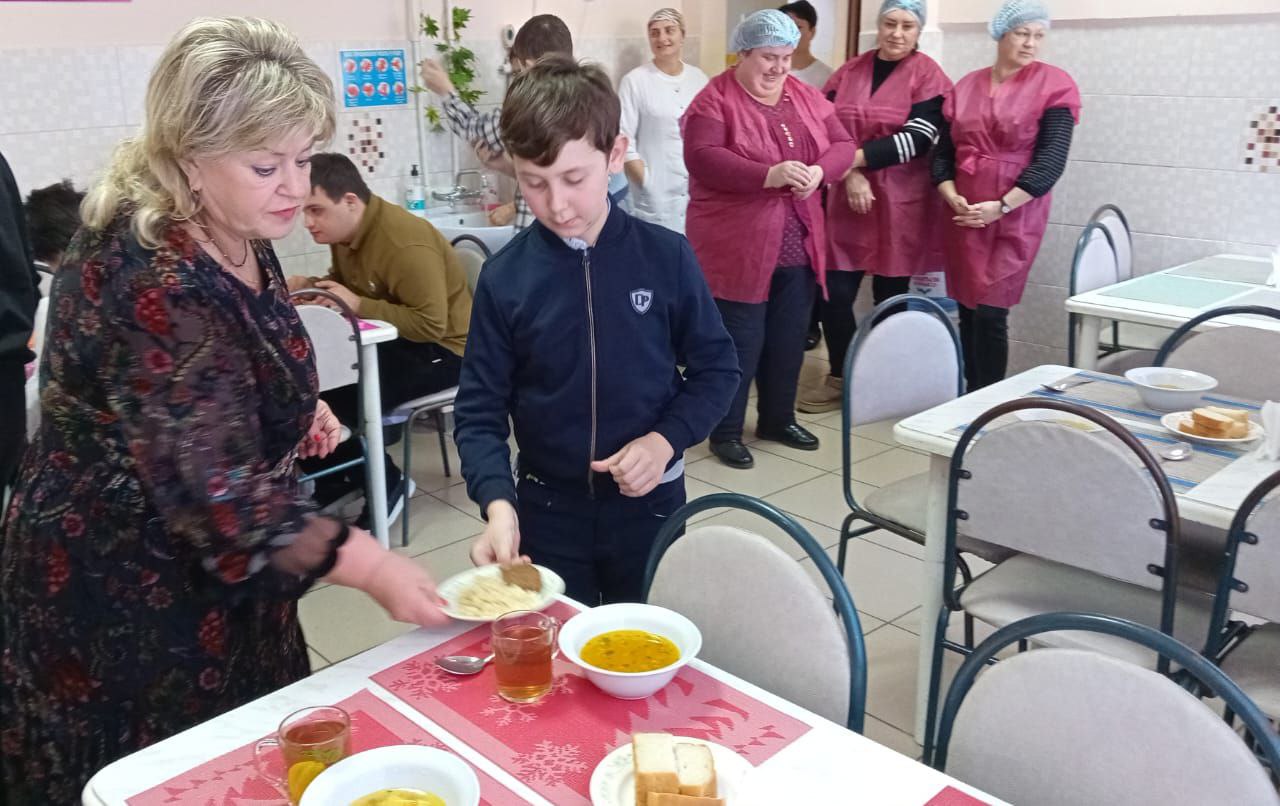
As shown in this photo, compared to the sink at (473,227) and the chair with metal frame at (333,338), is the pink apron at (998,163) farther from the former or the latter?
the chair with metal frame at (333,338)

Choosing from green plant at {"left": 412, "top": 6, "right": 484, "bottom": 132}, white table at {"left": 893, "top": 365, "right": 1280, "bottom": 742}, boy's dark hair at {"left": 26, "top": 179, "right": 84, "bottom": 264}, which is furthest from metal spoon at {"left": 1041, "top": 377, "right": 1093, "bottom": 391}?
green plant at {"left": 412, "top": 6, "right": 484, "bottom": 132}

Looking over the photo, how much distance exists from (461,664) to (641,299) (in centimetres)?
67

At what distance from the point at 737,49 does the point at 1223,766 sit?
3.02 m

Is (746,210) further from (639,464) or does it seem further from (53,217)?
(639,464)

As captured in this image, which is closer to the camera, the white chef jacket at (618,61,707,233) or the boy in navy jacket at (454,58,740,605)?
the boy in navy jacket at (454,58,740,605)

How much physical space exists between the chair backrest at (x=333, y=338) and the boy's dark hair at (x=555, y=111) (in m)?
1.37

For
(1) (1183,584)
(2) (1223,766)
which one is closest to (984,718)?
(2) (1223,766)

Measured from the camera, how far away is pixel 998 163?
3.86 metres

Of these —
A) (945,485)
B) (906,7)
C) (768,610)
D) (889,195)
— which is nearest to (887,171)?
(889,195)

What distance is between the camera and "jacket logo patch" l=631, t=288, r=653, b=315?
5.65ft

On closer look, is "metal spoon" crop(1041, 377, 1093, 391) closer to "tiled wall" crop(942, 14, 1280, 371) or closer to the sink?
"tiled wall" crop(942, 14, 1280, 371)

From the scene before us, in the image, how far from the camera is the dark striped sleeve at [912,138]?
4.07m

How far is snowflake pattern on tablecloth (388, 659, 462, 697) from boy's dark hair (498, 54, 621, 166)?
29.1 inches

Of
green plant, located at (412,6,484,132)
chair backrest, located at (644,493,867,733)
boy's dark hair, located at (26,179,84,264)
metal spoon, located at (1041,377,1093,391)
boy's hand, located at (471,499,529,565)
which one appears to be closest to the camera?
chair backrest, located at (644,493,867,733)
